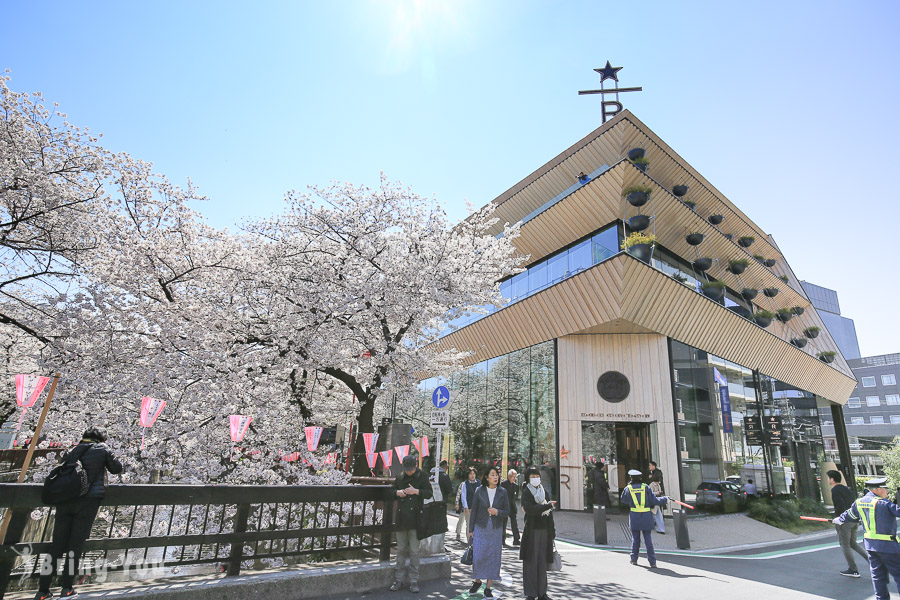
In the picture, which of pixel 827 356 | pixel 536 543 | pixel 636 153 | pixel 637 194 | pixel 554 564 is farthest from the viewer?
pixel 827 356

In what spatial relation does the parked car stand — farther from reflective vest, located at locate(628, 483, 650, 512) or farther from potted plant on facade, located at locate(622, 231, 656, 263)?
reflective vest, located at locate(628, 483, 650, 512)

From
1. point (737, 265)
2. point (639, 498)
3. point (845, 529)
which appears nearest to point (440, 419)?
point (639, 498)

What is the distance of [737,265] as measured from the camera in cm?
2217

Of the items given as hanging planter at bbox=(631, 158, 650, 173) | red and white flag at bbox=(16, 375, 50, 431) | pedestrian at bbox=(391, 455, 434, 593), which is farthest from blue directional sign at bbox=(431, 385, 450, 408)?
hanging planter at bbox=(631, 158, 650, 173)

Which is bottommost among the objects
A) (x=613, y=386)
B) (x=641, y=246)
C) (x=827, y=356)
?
(x=613, y=386)

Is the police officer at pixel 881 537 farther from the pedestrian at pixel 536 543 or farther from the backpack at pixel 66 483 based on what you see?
the backpack at pixel 66 483

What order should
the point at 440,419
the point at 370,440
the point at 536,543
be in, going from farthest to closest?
the point at 370,440, the point at 440,419, the point at 536,543

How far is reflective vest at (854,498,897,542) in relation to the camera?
593cm

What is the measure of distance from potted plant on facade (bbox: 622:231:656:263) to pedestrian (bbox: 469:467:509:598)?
11.7m

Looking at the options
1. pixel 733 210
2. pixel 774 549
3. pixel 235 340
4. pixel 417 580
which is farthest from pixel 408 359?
pixel 733 210

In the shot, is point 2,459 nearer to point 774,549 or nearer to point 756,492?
point 774,549

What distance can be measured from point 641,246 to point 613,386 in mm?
5297

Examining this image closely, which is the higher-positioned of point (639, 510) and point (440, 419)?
point (440, 419)

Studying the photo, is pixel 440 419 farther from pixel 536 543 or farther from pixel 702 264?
pixel 702 264
